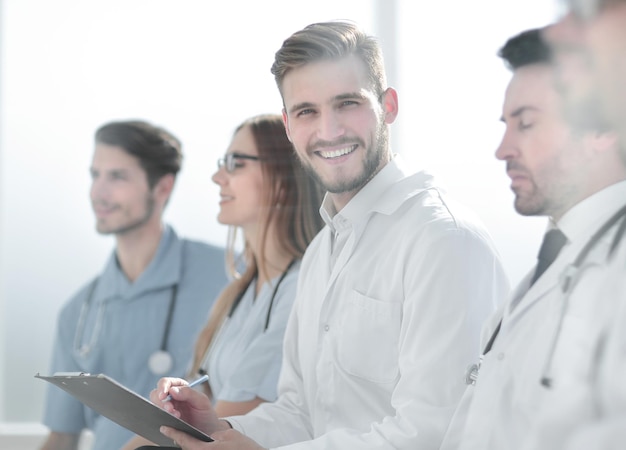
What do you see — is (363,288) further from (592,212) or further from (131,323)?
(131,323)

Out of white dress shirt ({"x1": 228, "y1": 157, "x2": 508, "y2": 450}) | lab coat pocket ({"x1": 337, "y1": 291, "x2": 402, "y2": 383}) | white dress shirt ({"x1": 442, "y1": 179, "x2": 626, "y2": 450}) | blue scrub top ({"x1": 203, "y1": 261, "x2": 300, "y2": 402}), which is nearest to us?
white dress shirt ({"x1": 442, "y1": 179, "x2": 626, "y2": 450})

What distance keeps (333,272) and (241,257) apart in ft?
2.14

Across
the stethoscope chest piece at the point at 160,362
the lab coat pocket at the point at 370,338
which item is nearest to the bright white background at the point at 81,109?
the stethoscope chest piece at the point at 160,362

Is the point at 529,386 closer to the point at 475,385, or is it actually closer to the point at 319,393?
the point at 475,385

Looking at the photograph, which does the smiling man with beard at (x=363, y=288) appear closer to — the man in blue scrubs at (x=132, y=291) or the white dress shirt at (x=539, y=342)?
the white dress shirt at (x=539, y=342)

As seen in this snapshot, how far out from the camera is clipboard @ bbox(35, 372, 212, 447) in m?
1.35

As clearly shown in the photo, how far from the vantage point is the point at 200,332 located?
215 cm

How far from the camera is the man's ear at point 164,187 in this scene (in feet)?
7.97

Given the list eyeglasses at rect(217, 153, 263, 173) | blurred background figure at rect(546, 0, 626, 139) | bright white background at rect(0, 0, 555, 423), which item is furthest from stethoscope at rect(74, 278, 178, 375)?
blurred background figure at rect(546, 0, 626, 139)

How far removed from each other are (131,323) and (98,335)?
0.09 metres

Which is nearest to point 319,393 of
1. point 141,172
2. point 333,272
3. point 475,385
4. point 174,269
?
point 333,272

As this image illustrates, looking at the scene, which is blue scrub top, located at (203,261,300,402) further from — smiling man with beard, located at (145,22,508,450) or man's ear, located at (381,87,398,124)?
man's ear, located at (381,87,398,124)

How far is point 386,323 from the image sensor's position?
142 cm

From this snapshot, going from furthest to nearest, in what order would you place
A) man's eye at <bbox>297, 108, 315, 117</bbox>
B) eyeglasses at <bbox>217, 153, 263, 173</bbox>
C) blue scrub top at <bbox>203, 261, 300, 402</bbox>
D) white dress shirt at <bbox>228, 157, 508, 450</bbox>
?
eyeglasses at <bbox>217, 153, 263, 173</bbox>
blue scrub top at <bbox>203, 261, 300, 402</bbox>
man's eye at <bbox>297, 108, 315, 117</bbox>
white dress shirt at <bbox>228, 157, 508, 450</bbox>
